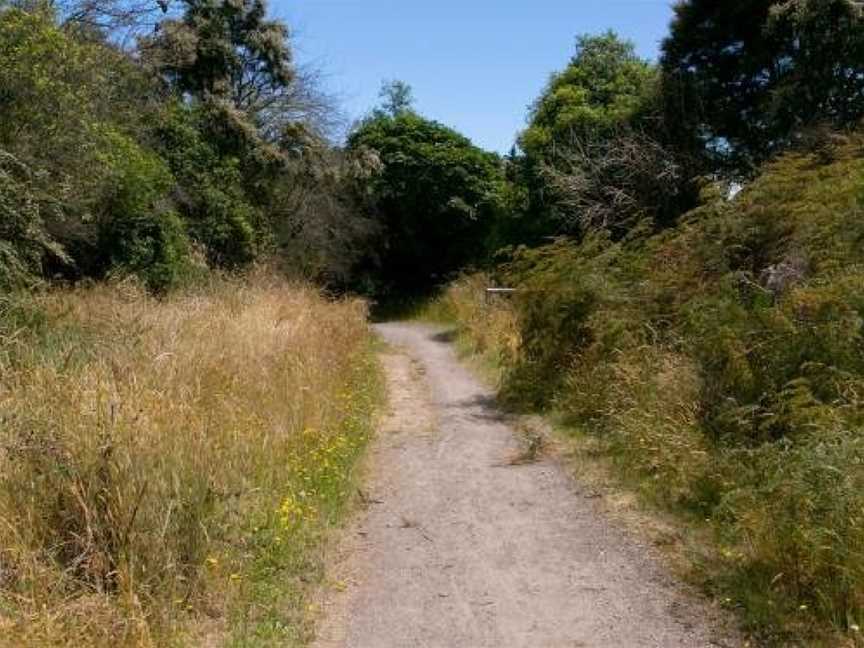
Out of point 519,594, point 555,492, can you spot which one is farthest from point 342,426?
point 519,594

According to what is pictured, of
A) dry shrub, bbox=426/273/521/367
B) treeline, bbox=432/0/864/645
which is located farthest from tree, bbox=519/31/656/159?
dry shrub, bbox=426/273/521/367

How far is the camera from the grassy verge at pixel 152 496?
430 centimetres

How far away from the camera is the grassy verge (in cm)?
430

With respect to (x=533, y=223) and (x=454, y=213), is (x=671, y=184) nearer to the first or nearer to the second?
(x=533, y=223)

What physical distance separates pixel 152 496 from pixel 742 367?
4.57 meters

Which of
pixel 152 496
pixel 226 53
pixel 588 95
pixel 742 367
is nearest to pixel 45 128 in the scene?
pixel 152 496

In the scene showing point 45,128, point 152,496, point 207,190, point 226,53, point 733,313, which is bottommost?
point 152,496

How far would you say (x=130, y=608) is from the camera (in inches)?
165

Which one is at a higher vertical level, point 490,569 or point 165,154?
point 165,154

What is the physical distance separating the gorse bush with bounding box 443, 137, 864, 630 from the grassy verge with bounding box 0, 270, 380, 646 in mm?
2594

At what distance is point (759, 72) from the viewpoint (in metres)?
19.5

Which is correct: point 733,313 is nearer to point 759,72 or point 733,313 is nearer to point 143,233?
point 143,233

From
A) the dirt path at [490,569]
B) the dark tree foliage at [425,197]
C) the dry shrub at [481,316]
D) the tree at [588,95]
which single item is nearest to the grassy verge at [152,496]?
the dirt path at [490,569]

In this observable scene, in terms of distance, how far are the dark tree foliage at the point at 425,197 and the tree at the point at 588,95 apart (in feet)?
25.7
